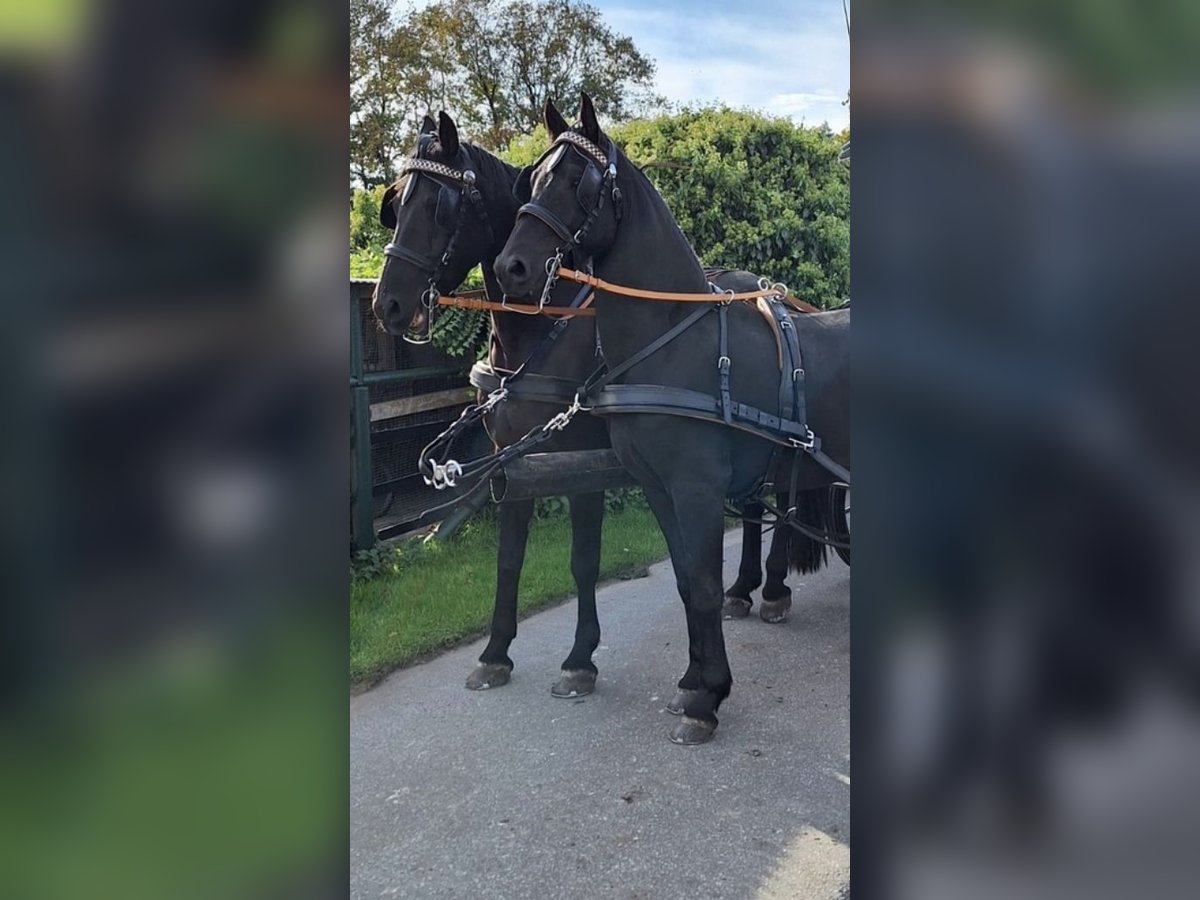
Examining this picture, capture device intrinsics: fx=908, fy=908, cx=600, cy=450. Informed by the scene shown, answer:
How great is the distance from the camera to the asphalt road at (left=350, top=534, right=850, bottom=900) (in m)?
2.03

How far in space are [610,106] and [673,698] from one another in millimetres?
3730

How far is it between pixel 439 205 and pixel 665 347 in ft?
2.87

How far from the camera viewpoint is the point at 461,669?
3.39m

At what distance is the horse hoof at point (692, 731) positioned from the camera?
2805 mm

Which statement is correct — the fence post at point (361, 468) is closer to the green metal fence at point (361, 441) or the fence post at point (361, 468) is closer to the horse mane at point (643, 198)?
the green metal fence at point (361, 441)

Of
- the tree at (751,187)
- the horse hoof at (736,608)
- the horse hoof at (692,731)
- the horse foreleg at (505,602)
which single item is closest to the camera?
the horse hoof at (692,731)

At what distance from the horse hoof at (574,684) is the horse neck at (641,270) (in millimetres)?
1141

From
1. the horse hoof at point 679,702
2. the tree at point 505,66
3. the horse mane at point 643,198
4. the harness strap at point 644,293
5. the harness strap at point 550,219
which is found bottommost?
the horse hoof at point 679,702

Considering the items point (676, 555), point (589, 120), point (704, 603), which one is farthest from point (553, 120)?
point (704, 603)
